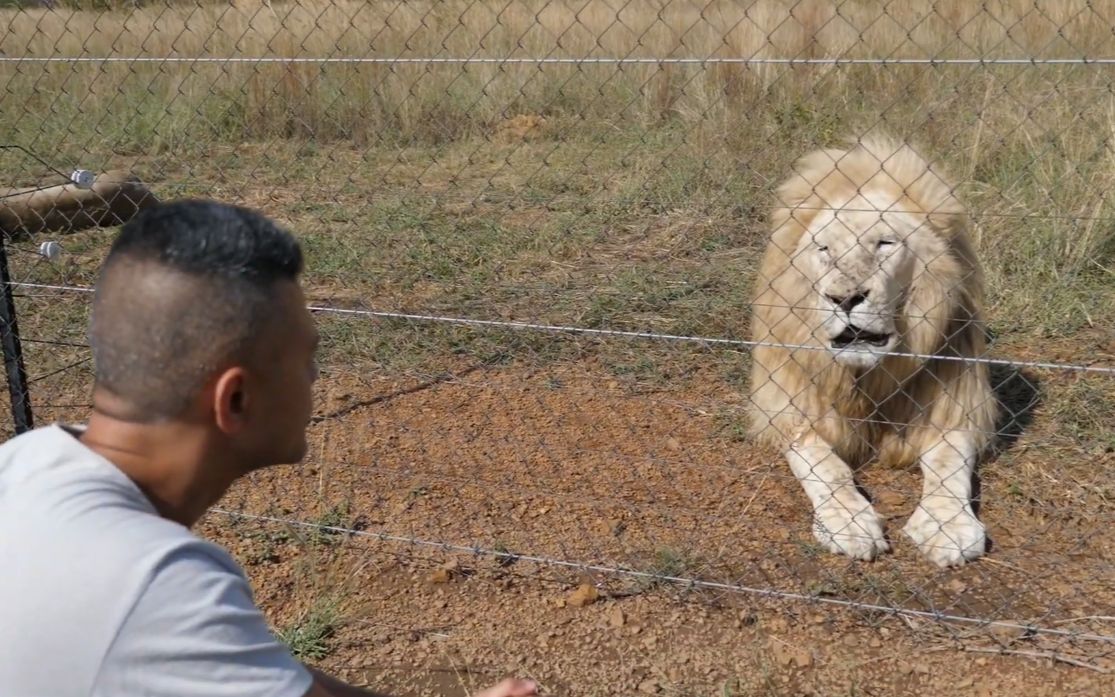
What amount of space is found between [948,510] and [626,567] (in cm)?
101

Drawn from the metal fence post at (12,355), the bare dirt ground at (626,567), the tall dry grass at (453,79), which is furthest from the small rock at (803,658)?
the tall dry grass at (453,79)

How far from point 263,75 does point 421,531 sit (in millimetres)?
6169

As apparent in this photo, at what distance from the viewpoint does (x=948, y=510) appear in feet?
11.6

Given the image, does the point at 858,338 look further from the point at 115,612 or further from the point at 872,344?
the point at 115,612

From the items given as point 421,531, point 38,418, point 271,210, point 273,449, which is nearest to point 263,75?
point 271,210

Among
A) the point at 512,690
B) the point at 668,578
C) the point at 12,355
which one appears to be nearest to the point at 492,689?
the point at 512,690

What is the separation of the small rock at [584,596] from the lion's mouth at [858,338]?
3.67 feet

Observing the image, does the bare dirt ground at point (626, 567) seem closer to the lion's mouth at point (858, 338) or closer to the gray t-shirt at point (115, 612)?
the lion's mouth at point (858, 338)

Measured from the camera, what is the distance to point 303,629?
10.2 ft

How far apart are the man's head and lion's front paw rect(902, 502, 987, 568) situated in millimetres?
2402

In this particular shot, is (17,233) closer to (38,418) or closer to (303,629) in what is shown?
(38,418)

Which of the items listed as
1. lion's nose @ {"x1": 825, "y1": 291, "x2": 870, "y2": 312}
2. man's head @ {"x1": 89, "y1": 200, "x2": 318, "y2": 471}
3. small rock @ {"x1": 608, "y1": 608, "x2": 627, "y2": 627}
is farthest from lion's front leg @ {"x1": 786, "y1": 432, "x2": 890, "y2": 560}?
man's head @ {"x1": 89, "y1": 200, "x2": 318, "y2": 471}

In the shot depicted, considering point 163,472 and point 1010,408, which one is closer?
point 163,472

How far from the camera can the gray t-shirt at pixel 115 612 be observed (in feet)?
4.11
